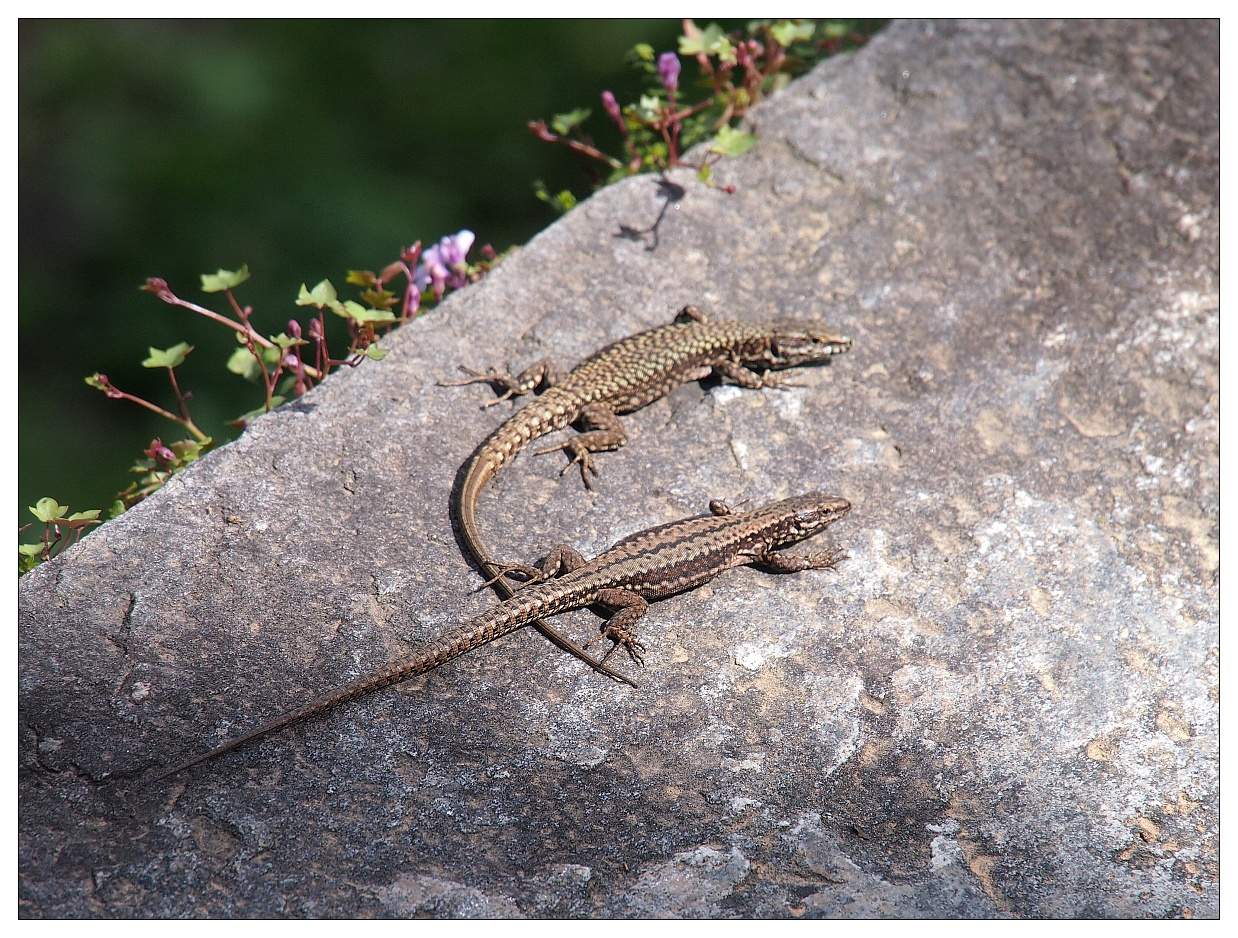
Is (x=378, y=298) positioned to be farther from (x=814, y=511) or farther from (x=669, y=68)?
(x=814, y=511)

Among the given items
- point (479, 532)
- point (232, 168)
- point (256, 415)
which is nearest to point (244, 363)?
point (256, 415)

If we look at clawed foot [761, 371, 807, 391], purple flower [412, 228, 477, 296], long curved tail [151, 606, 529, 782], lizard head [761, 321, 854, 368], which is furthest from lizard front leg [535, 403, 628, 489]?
purple flower [412, 228, 477, 296]

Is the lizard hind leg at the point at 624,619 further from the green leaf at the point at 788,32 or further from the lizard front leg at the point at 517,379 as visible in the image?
the green leaf at the point at 788,32

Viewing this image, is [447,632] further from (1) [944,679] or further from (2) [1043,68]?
(2) [1043,68]

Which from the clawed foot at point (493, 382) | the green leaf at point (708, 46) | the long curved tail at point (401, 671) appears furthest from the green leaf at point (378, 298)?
the green leaf at point (708, 46)

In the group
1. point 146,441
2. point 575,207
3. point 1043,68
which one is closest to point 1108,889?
point 575,207
